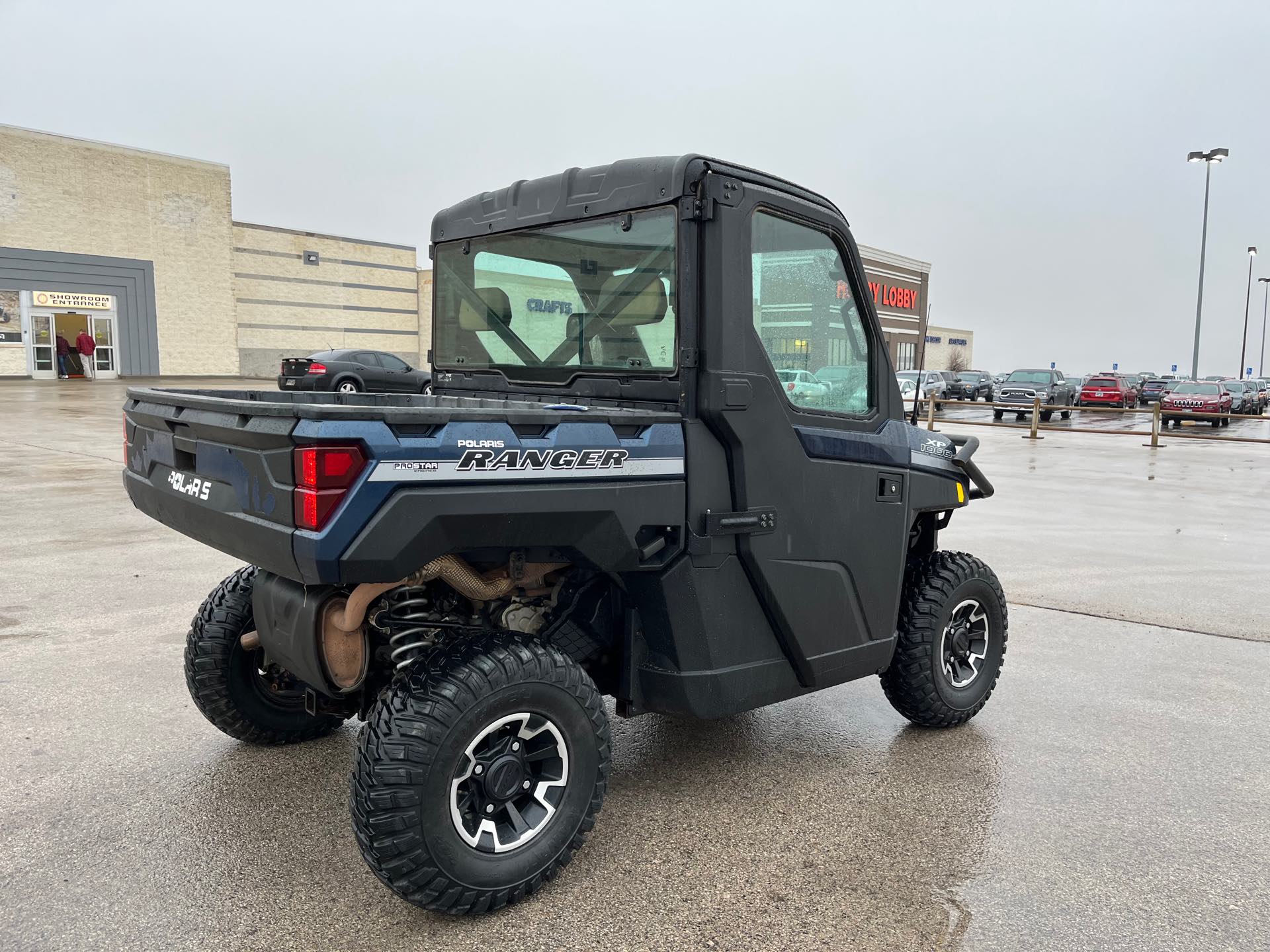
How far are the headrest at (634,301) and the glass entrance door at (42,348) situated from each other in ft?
124

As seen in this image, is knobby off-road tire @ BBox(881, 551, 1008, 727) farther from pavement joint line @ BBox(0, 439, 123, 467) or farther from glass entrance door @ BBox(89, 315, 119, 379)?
glass entrance door @ BBox(89, 315, 119, 379)

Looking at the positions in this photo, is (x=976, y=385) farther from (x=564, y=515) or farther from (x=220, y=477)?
(x=220, y=477)

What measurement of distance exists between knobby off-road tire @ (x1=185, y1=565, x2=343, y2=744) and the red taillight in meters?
1.38

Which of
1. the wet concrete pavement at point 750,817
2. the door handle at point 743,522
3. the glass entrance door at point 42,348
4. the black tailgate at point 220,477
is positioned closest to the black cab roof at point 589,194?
the door handle at point 743,522

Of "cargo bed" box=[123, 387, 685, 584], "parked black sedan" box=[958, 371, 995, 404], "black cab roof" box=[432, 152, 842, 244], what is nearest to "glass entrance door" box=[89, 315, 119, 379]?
"parked black sedan" box=[958, 371, 995, 404]

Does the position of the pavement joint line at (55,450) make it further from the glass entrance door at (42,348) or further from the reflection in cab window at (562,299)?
the glass entrance door at (42,348)

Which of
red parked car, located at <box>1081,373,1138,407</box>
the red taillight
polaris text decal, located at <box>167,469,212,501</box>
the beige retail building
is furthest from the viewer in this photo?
red parked car, located at <box>1081,373,1138,407</box>

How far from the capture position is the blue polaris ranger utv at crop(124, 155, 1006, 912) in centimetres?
253

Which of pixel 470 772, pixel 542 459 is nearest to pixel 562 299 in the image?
pixel 542 459

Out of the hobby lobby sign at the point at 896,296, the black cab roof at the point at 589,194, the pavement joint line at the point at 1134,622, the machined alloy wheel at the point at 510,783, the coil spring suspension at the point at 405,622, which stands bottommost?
the pavement joint line at the point at 1134,622

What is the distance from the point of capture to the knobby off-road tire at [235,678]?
359cm

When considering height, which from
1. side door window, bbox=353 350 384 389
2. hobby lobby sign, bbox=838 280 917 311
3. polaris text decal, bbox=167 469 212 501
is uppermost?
hobby lobby sign, bbox=838 280 917 311

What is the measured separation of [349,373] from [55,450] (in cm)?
1171

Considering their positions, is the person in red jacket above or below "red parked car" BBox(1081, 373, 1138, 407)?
above
